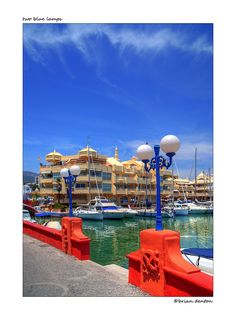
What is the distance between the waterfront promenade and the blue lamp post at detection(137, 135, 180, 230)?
1.49 metres

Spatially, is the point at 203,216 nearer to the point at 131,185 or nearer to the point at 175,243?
the point at 131,185

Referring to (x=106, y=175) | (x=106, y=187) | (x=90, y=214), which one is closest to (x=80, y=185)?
(x=106, y=187)

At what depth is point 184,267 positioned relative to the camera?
4.80m

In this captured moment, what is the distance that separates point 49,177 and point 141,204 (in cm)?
1547

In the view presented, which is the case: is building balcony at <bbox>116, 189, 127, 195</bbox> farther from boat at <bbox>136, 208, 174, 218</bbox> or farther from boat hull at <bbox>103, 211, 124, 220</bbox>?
boat hull at <bbox>103, 211, 124, 220</bbox>

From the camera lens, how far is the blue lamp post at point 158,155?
17.8 ft

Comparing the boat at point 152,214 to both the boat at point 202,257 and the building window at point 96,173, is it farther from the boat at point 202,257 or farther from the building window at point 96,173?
the boat at point 202,257

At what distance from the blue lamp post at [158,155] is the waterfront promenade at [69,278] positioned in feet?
4.90

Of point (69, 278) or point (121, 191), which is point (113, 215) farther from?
point (69, 278)

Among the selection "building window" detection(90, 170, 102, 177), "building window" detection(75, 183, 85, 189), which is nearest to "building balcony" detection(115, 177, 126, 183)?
"building window" detection(90, 170, 102, 177)

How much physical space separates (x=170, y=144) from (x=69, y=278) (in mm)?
3342

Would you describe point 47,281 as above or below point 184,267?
below

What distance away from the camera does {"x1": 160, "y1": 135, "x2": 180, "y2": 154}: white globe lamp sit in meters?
5.41
